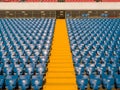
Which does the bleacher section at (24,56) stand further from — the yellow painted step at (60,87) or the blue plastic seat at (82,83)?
the blue plastic seat at (82,83)

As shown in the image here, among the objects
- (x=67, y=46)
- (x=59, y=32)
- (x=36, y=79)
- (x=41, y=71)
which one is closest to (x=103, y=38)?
(x=67, y=46)

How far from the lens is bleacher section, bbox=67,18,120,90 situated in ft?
30.6

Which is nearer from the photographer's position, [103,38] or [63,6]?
[103,38]

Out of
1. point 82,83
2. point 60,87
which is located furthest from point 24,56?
point 82,83

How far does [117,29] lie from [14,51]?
8.51 metres

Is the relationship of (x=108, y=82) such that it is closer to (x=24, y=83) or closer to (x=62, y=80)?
(x=62, y=80)

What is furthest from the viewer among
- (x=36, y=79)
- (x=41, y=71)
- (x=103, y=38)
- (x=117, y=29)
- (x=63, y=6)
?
(x=63, y=6)

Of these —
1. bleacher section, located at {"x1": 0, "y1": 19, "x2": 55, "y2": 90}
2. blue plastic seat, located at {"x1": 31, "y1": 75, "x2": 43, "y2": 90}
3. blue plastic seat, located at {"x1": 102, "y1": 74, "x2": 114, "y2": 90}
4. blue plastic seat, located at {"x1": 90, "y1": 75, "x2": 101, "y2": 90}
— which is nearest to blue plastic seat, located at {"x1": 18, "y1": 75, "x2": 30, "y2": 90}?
bleacher section, located at {"x1": 0, "y1": 19, "x2": 55, "y2": 90}

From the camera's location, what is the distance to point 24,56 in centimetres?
1216

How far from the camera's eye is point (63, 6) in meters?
27.1

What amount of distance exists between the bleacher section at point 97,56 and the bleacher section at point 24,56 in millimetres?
1364

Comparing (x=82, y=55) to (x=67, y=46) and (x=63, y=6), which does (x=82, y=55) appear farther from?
(x=63, y=6)

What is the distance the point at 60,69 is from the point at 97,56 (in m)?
1.82

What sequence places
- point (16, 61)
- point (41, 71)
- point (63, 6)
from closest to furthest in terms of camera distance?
point (41, 71) < point (16, 61) < point (63, 6)
